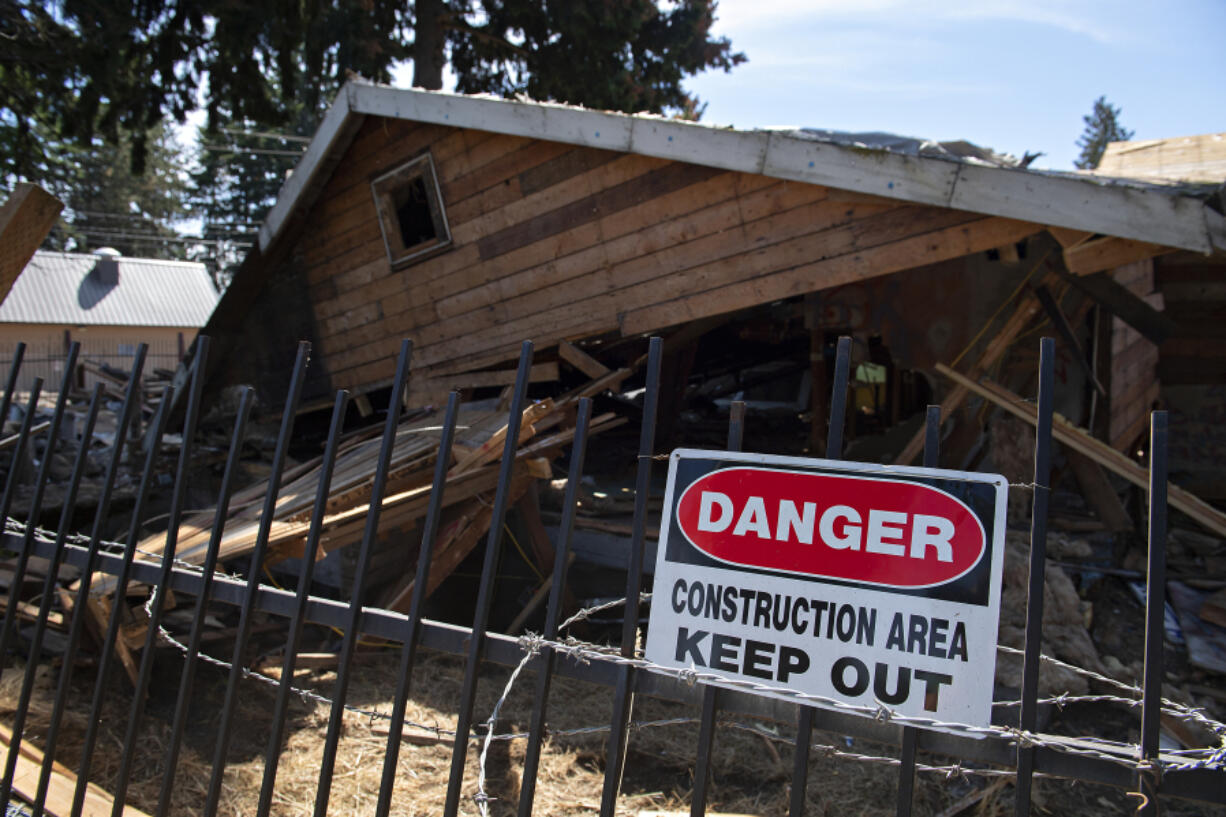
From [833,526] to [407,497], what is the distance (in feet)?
14.8

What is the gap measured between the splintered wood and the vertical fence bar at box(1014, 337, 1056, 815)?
13.8ft

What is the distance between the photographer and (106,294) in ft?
126

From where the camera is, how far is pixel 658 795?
4566mm

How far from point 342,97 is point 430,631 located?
748 cm

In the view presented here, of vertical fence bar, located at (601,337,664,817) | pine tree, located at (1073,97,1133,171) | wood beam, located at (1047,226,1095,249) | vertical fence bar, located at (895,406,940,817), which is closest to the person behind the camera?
vertical fence bar, located at (895,406,940,817)

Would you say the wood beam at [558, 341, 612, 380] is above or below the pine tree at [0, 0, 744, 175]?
below

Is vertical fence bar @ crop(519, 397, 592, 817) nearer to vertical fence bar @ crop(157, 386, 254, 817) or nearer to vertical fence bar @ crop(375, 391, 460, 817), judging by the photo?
vertical fence bar @ crop(375, 391, 460, 817)

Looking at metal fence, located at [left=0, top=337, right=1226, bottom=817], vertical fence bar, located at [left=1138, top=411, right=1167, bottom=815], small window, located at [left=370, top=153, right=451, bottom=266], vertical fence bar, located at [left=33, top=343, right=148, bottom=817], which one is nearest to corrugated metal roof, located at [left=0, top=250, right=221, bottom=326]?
small window, located at [left=370, top=153, right=451, bottom=266]

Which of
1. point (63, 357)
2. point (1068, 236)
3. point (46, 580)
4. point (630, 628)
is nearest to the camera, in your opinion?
point (630, 628)

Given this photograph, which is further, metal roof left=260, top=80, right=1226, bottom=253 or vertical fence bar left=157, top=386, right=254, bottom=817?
metal roof left=260, top=80, right=1226, bottom=253

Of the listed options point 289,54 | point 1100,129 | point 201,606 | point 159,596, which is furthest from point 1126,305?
point 1100,129

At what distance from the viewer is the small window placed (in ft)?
26.9

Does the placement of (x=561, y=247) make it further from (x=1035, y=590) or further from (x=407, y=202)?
(x=1035, y=590)

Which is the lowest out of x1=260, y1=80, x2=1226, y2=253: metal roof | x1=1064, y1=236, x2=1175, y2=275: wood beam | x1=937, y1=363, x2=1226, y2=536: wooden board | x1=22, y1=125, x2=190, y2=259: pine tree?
x1=937, y1=363, x2=1226, y2=536: wooden board
